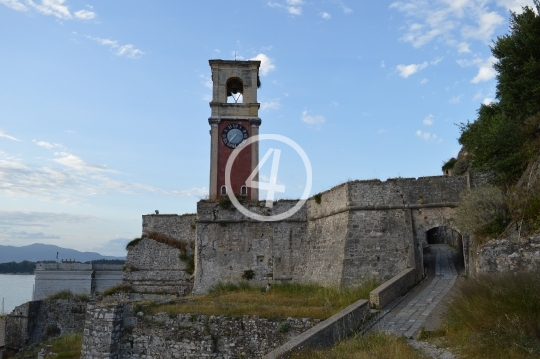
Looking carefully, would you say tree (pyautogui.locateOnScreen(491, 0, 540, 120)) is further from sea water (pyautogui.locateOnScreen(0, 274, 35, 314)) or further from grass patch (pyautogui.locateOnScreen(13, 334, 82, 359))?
sea water (pyautogui.locateOnScreen(0, 274, 35, 314))

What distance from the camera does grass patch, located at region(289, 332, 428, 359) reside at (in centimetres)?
663

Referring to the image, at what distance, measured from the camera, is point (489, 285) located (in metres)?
6.99

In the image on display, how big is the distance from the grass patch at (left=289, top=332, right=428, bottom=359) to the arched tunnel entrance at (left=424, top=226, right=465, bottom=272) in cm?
974

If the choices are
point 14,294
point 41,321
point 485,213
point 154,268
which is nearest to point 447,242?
point 485,213

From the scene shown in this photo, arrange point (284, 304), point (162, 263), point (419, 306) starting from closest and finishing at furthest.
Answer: point (419, 306), point (284, 304), point (162, 263)

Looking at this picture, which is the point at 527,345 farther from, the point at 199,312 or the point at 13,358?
the point at 13,358

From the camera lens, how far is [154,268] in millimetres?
24531

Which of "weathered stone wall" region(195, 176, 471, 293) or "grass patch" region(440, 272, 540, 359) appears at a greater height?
"weathered stone wall" region(195, 176, 471, 293)

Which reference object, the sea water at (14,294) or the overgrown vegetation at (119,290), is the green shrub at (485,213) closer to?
the overgrown vegetation at (119,290)

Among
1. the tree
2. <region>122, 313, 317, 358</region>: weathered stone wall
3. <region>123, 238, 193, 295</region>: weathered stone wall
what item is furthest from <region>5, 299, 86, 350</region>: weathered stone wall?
the tree

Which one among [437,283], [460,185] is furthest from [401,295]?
[460,185]

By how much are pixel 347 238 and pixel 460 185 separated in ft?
14.6

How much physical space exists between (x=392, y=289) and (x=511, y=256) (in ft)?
12.8

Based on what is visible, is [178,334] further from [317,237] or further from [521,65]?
Answer: [521,65]
